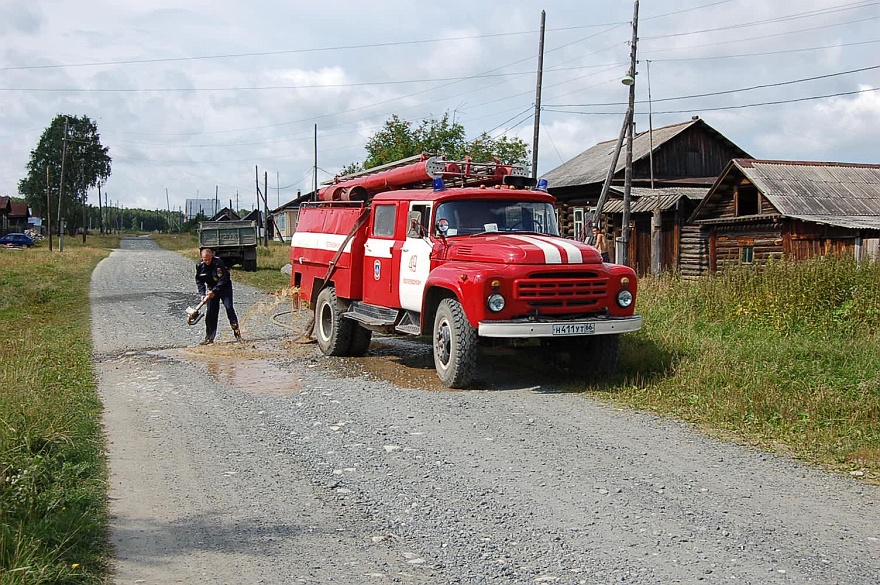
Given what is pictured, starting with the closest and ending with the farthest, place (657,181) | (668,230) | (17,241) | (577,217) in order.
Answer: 1. (668,230)
2. (657,181)
3. (577,217)
4. (17,241)

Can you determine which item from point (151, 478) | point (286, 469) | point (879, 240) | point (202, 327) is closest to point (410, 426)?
point (286, 469)

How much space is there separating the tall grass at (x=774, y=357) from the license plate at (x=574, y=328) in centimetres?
73

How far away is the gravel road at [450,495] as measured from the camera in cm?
480

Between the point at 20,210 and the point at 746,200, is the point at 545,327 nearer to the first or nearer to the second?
the point at 746,200

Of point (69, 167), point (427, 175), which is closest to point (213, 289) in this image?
point (427, 175)

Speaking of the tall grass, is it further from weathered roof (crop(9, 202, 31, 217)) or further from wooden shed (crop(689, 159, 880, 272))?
weathered roof (crop(9, 202, 31, 217))

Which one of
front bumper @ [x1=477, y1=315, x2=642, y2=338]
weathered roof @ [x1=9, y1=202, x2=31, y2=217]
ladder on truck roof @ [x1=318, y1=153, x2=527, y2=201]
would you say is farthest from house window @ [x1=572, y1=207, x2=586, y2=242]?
weathered roof @ [x1=9, y1=202, x2=31, y2=217]

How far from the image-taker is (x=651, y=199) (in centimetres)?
3017

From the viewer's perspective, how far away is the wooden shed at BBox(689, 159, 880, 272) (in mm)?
23219

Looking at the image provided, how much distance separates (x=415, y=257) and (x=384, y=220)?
1.22 metres

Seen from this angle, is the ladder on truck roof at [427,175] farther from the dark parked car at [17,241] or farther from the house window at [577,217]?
the dark parked car at [17,241]

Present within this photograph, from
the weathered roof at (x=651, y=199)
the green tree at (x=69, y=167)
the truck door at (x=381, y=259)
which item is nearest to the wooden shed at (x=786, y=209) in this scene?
the weathered roof at (x=651, y=199)

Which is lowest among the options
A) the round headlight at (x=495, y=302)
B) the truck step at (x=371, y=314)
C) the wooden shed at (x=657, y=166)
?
the truck step at (x=371, y=314)

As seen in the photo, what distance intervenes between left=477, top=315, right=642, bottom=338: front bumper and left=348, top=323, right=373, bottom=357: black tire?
3555 millimetres
